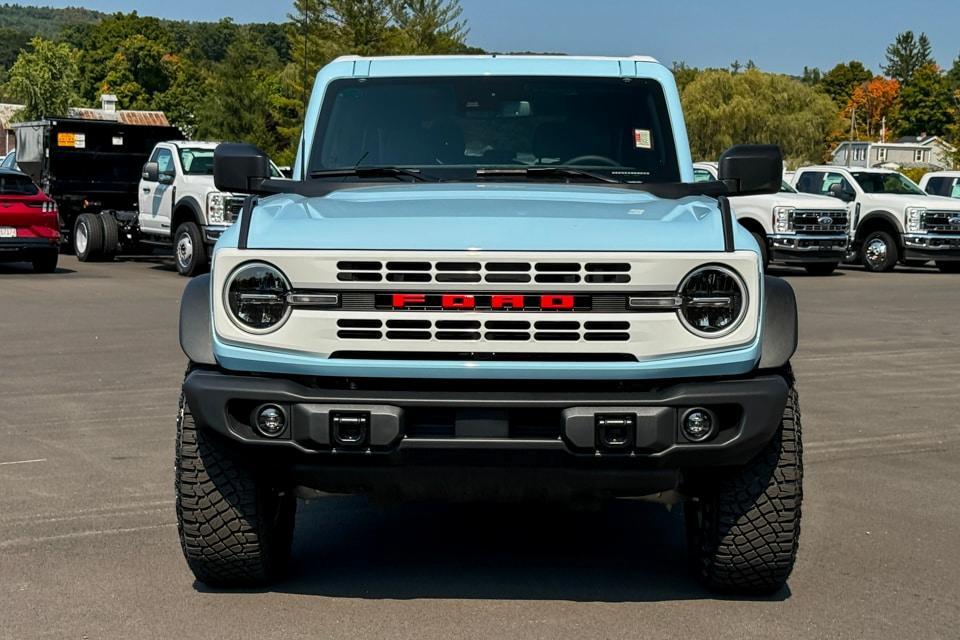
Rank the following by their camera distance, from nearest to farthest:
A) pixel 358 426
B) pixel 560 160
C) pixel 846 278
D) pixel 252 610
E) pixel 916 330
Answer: pixel 358 426, pixel 252 610, pixel 560 160, pixel 916 330, pixel 846 278

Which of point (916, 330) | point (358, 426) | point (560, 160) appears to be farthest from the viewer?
point (916, 330)

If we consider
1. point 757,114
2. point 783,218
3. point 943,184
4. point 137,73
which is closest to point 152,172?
point 783,218

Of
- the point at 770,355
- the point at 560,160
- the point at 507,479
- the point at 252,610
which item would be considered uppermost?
the point at 560,160

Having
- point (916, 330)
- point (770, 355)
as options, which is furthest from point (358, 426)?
point (916, 330)

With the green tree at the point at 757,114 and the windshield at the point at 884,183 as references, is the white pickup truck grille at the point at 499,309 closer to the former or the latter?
the windshield at the point at 884,183

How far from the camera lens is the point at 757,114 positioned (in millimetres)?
86062

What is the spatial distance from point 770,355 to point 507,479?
0.94 metres

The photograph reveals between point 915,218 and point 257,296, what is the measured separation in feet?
86.6

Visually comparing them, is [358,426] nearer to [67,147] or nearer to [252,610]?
[252,610]

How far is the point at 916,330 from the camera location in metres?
17.0

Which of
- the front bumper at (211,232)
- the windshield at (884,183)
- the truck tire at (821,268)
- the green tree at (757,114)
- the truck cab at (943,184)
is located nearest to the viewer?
the front bumper at (211,232)

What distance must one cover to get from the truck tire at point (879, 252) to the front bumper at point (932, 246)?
0.30 metres

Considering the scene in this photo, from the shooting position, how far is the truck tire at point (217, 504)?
5.24 metres

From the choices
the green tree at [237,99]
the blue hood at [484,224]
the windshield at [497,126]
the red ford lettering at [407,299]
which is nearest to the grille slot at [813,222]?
the windshield at [497,126]
